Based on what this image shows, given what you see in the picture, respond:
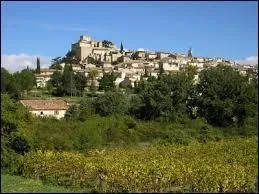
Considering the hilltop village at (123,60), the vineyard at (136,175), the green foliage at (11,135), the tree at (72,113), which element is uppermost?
the hilltop village at (123,60)

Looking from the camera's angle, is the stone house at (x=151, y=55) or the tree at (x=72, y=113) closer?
the tree at (x=72, y=113)

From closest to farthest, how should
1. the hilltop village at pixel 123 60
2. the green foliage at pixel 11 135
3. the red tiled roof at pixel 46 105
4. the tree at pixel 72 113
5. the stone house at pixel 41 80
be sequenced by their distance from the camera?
the green foliage at pixel 11 135 → the tree at pixel 72 113 → the red tiled roof at pixel 46 105 → the stone house at pixel 41 80 → the hilltop village at pixel 123 60

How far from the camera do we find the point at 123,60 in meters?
140

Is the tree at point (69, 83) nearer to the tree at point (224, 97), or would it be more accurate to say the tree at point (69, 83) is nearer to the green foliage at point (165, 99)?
the green foliage at point (165, 99)

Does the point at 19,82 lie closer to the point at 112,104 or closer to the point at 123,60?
the point at 112,104

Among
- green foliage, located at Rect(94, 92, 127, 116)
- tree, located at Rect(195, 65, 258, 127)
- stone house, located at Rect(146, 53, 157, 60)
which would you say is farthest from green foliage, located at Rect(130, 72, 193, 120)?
stone house, located at Rect(146, 53, 157, 60)

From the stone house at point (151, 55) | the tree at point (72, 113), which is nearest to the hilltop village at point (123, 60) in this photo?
the stone house at point (151, 55)

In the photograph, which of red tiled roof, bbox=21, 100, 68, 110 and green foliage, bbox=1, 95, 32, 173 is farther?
red tiled roof, bbox=21, 100, 68, 110

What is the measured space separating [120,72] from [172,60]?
31102 millimetres

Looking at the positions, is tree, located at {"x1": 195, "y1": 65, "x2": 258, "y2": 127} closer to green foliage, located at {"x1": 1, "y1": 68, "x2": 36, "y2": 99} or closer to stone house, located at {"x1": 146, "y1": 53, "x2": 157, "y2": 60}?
green foliage, located at {"x1": 1, "y1": 68, "x2": 36, "y2": 99}

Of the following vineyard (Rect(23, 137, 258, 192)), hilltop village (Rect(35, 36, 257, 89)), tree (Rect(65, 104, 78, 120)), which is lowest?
tree (Rect(65, 104, 78, 120))

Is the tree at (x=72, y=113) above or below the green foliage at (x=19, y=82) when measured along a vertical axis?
below

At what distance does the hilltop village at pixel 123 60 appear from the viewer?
415ft

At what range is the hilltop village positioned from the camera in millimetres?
126375
